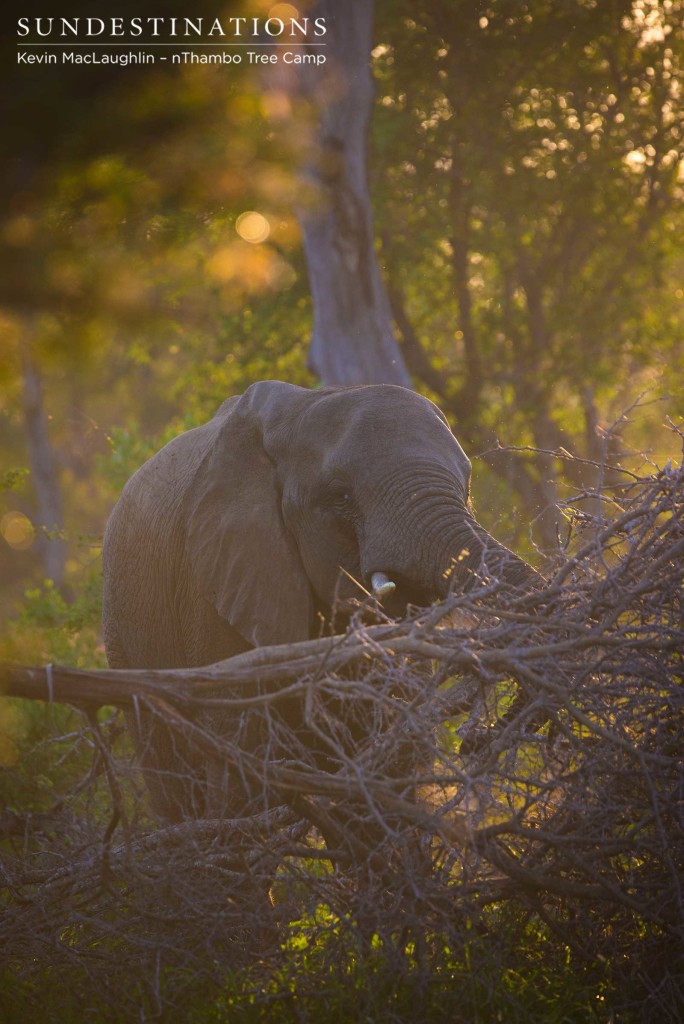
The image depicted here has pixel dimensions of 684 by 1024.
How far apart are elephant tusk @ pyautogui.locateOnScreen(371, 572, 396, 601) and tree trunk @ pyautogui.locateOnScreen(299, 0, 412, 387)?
7.07 meters

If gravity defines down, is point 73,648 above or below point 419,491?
below

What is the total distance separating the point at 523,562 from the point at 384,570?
637 mm

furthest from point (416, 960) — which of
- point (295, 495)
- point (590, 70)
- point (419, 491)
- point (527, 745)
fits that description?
point (590, 70)

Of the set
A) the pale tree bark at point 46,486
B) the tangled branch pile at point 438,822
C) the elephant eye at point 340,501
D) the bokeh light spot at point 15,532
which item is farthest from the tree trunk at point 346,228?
the bokeh light spot at point 15,532

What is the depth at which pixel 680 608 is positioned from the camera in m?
3.65

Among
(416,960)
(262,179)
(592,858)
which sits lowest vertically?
(416,960)

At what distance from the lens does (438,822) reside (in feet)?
10.9

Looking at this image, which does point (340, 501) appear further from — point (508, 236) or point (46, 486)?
Answer: point (46, 486)

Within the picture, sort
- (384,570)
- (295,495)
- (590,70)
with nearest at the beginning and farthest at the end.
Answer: (384,570), (295,495), (590,70)

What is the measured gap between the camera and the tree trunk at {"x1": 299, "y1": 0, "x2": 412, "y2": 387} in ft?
36.6

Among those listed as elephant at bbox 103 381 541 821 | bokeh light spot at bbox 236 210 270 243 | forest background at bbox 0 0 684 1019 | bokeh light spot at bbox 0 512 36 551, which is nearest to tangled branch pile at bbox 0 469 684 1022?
elephant at bbox 103 381 541 821

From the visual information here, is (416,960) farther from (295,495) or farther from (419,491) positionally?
(295,495)

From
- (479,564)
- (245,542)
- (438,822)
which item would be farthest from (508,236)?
(438,822)

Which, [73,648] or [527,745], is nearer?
[527,745]
